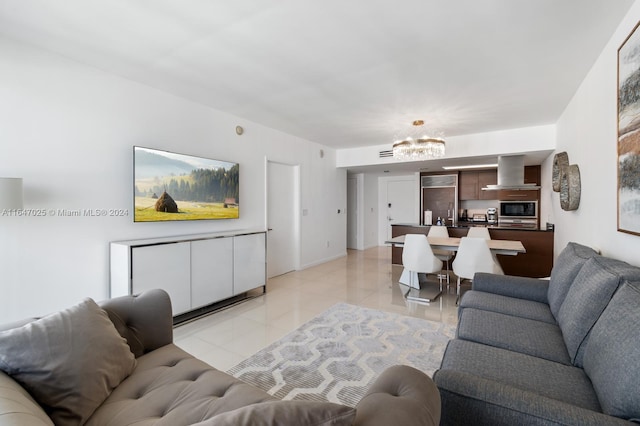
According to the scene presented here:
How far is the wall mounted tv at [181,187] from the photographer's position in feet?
10.5

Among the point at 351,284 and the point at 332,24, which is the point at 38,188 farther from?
the point at 351,284

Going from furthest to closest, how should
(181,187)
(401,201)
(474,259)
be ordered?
(401,201), (474,259), (181,187)

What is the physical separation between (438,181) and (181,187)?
6.23 m

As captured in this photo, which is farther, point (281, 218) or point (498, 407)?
point (281, 218)

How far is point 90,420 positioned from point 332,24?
8.41 ft

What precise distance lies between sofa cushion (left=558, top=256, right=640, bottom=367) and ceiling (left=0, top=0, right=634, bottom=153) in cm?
169

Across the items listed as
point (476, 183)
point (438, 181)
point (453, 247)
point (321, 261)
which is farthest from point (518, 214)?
point (321, 261)

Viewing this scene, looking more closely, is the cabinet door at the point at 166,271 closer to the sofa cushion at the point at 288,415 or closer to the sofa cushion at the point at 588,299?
the sofa cushion at the point at 288,415

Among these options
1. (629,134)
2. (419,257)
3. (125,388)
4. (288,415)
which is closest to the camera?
(288,415)

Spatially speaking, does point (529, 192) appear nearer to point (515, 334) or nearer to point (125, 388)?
point (515, 334)

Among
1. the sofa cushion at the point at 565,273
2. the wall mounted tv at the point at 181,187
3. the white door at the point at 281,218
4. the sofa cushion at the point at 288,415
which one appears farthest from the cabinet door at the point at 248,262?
the sofa cushion at the point at 288,415

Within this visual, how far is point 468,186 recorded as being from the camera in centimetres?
732

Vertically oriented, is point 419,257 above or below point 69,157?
below

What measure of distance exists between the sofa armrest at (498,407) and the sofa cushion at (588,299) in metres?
0.60
